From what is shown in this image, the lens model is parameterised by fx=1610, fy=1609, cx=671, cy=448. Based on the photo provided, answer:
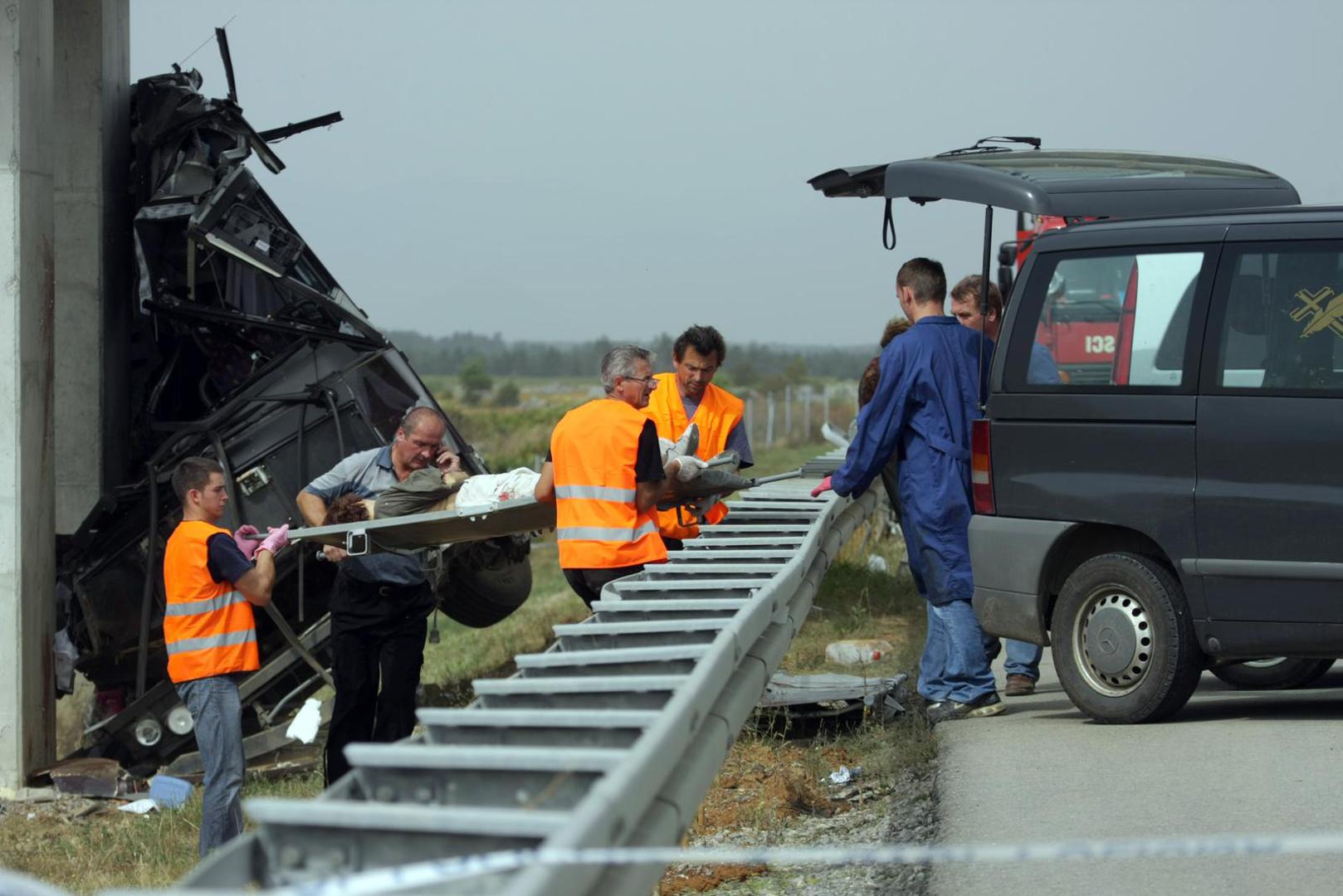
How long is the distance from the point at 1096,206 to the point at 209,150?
23.2 ft

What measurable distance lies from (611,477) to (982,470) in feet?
5.42

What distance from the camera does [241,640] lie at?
6930 mm

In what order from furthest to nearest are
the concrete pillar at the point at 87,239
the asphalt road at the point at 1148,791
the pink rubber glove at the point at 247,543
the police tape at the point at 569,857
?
the concrete pillar at the point at 87,239, the pink rubber glove at the point at 247,543, the asphalt road at the point at 1148,791, the police tape at the point at 569,857

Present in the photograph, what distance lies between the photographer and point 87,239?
11.4m

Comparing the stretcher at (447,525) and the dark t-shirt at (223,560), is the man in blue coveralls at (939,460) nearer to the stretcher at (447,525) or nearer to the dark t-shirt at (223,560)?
the stretcher at (447,525)

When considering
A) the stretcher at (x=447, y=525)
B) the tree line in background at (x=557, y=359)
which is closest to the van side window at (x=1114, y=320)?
the stretcher at (x=447, y=525)

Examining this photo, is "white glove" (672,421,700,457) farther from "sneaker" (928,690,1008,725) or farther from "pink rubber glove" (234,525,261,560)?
"pink rubber glove" (234,525,261,560)

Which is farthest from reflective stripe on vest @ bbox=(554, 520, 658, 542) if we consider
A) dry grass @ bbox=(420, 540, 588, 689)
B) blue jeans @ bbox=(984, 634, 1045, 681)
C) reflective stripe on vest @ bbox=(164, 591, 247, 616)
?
dry grass @ bbox=(420, 540, 588, 689)

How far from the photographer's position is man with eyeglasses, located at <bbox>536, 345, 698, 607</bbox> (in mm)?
6895

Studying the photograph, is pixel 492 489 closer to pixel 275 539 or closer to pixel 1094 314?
pixel 275 539

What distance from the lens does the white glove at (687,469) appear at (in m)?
7.49

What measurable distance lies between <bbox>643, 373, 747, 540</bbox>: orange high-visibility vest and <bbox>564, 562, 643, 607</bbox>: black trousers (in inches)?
49.0

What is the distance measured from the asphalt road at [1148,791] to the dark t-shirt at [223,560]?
9.96ft

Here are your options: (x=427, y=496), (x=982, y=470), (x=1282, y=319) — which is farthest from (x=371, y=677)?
(x=1282, y=319)
